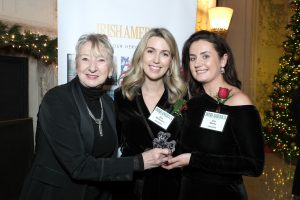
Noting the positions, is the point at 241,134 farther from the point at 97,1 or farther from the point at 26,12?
the point at 26,12

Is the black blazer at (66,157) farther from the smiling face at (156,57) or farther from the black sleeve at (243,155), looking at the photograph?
the smiling face at (156,57)

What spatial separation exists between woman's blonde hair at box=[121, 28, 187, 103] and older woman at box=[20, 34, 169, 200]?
1.56 feet

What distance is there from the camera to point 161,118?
93.6 inches

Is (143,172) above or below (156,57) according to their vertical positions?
below

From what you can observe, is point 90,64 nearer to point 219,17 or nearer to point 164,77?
point 164,77

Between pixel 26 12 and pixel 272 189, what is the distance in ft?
15.9

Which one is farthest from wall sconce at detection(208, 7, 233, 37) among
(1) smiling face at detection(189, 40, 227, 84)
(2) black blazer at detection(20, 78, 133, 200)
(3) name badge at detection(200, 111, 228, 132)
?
(2) black blazer at detection(20, 78, 133, 200)

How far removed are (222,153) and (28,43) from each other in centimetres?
430

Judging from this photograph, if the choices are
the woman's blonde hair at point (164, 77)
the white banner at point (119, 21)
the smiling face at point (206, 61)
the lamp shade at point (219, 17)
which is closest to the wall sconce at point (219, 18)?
the lamp shade at point (219, 17)

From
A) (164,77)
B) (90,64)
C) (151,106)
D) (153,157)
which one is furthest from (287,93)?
(90,64)

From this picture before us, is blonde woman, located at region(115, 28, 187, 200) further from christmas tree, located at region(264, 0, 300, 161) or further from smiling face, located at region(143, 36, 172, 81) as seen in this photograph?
christmas tree, located at region(264, 0, 300, 161)

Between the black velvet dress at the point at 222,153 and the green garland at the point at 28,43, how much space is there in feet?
12.8

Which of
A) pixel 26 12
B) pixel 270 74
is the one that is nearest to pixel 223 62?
pixel 26 12

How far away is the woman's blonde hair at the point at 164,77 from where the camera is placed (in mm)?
2494
